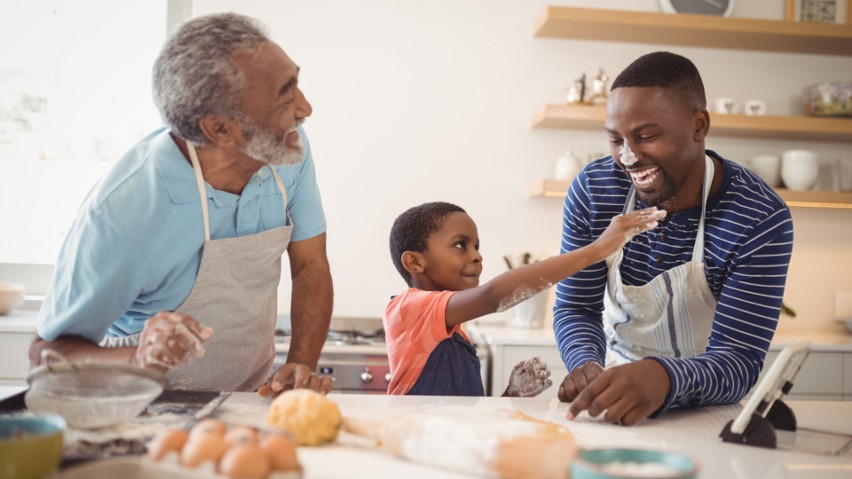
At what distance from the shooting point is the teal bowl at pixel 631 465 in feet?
2.40

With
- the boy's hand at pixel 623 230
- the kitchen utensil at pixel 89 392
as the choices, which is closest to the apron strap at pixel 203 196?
the kitchen utensil at pixel 89 392

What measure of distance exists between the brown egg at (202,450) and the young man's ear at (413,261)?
1055mm

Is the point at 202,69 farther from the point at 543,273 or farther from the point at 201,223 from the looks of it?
the point at 543,273

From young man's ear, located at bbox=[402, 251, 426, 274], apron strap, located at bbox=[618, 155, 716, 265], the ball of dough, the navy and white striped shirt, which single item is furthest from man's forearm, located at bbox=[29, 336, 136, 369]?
apron strap, located at bbox=[618, 155, 716, 265]

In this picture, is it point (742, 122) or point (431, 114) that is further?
point (431, 114)

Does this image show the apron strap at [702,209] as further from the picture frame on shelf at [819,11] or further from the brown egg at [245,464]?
the picture frame on shelf at [819,11]

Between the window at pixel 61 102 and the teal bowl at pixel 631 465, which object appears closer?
the teal bowl at pixel 631 465

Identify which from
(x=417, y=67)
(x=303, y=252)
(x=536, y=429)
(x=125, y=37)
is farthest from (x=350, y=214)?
(x=536, y=429)

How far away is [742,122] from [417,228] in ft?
6.88

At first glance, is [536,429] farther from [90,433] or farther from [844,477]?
[90,433]

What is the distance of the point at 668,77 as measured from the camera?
1554 millimetres

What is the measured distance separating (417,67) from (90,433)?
2.78 metres

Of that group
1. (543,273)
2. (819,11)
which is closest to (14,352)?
(543,273)

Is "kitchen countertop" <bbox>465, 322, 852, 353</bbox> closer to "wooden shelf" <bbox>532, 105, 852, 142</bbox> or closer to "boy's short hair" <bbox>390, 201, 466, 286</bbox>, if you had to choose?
"wooden shelf" <bbox>532, 105, 852, 142</bbox>
